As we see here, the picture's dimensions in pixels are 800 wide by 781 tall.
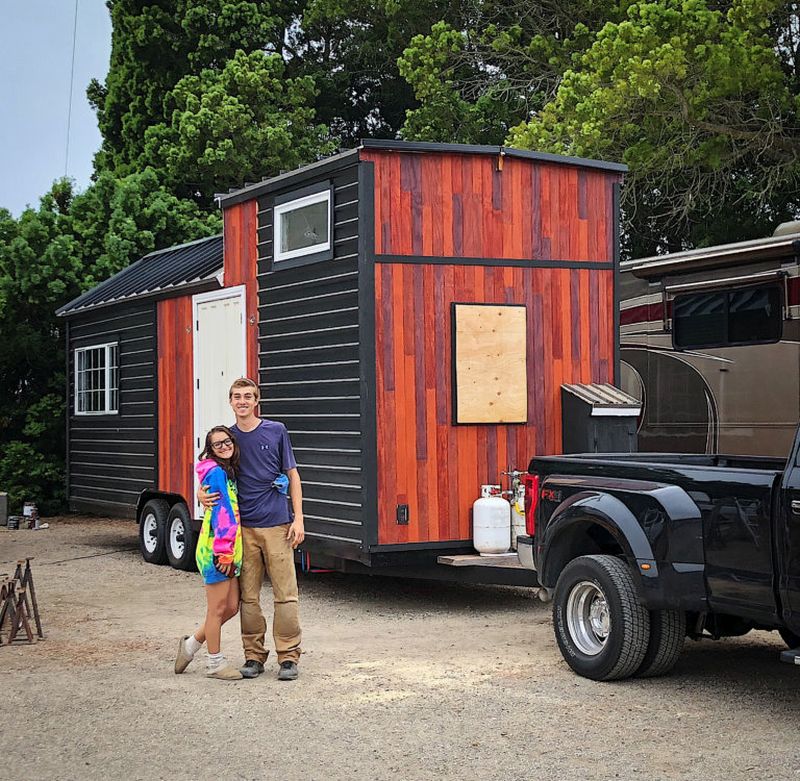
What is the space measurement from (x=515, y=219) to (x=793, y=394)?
318cm

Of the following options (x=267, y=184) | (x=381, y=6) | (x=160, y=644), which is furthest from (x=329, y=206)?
(x=381, y=6)

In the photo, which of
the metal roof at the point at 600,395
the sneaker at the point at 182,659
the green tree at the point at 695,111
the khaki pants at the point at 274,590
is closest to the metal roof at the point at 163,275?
the metal roof at the point at 600,395

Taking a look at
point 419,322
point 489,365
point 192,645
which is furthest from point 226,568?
point 489,365

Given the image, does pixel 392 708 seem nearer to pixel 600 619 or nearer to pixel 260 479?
pixel 600 619

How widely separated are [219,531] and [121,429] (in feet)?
26.5

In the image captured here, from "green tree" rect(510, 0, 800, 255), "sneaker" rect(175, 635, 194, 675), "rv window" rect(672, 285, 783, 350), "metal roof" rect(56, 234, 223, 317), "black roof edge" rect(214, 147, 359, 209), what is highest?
"green tree" rect(510, 0, 800, 255)

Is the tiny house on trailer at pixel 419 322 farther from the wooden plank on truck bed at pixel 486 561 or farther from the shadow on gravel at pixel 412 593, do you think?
the shadow on gravel at pixel 412 593

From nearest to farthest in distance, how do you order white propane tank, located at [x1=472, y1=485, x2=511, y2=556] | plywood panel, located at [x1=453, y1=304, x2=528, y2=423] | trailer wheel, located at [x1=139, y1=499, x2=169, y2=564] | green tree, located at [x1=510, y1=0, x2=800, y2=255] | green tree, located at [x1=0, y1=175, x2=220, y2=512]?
white propane tank, located at [x1=472, y1=485, x2=511, y2=556] → plywood panel, located at [x1=453, y1=304, x2=528, y2=423] → trailer wheel, located at [x1=139, y1=499, x2=169, y2=564] → green tree, located at [x1=510, y1=0, x2=800, y2=255] → green tree, located at [x1=0, y1=175, x2=220, y2=512]

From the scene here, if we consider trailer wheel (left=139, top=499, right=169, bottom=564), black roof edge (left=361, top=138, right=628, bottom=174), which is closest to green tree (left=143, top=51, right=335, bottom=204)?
trailer wheel (left=139, top=499, right=169, bottom=564)

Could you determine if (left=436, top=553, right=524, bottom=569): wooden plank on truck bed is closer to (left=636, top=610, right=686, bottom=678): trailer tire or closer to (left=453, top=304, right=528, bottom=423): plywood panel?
(left=453, top=304, right=528, bottom=423): plywood panel

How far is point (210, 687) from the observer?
730 cm

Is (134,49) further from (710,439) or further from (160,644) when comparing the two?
(160,644)

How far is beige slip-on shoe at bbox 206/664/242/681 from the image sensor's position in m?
7.47

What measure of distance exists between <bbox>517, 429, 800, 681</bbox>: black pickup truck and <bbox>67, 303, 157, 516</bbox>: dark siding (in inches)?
278
